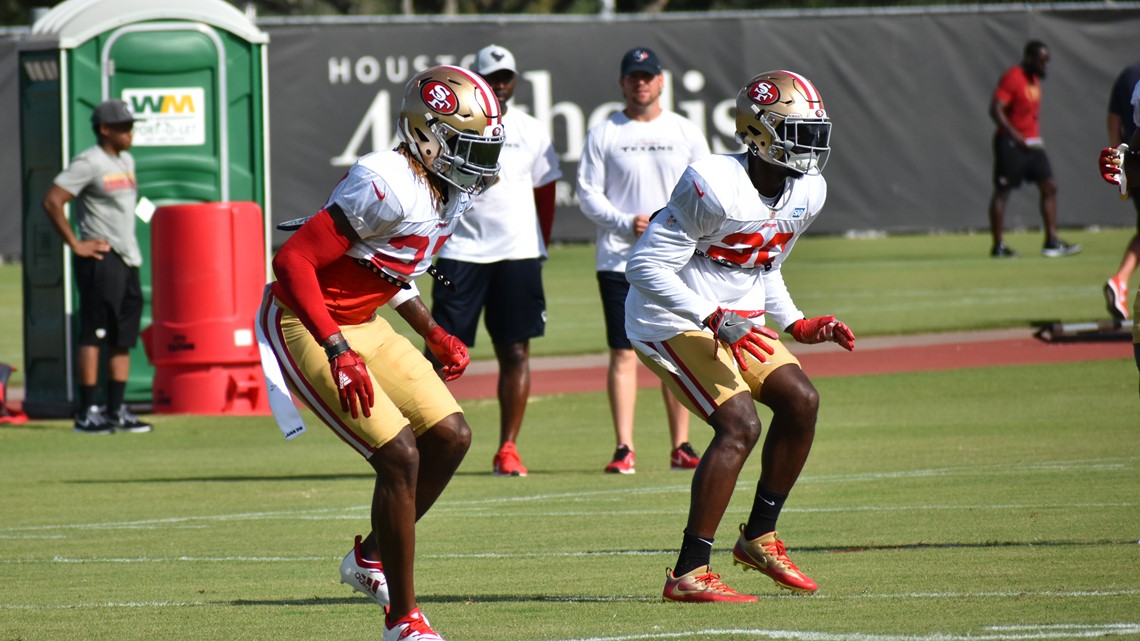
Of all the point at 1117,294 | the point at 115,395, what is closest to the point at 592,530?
the point at 115,395

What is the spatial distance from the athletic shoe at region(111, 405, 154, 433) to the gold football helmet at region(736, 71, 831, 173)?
7.61 meters

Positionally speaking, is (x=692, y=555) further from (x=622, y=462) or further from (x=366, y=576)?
(x=622, y=462)

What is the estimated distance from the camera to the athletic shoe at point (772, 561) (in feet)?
21.4

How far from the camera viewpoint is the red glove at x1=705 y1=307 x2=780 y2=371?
21.1ft

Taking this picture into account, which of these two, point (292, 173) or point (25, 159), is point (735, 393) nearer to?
point (25, 159)

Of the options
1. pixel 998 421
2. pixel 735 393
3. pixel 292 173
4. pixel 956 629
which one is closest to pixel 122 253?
pixel 998 421

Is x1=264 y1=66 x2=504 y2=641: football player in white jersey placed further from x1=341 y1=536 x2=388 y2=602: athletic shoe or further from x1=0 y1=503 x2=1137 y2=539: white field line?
x1=0 y1=503 x2=1137 y2=539: white field line

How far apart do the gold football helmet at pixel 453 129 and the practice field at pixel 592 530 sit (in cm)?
156

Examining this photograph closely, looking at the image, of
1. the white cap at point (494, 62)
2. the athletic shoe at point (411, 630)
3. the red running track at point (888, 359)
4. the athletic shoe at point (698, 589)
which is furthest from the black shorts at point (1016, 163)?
the athletic shoe at point (411, 630)

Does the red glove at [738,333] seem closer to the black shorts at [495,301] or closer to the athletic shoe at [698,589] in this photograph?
the athletic shoe at [698,589]

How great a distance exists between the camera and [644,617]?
6074 millimetres

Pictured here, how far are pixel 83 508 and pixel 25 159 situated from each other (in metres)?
5.69

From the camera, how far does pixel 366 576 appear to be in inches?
245

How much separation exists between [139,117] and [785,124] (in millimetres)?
8967
